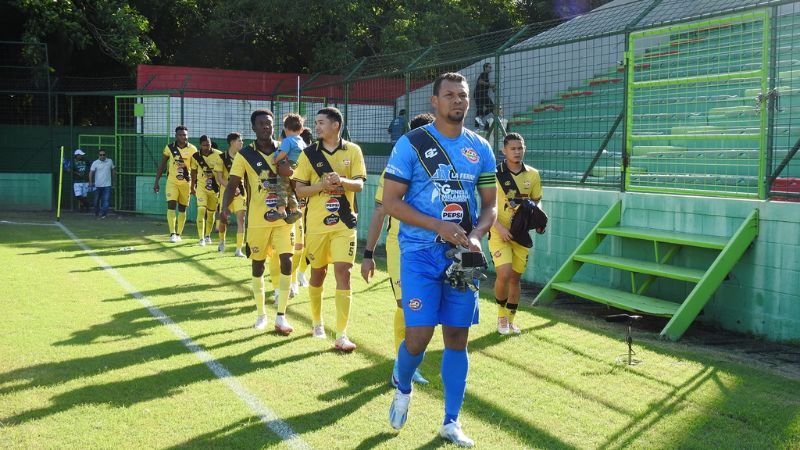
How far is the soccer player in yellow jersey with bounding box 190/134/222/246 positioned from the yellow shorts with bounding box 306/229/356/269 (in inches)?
361

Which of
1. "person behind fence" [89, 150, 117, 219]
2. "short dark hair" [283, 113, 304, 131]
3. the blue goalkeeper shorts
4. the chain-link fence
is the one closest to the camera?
the blue goalkeeper shorts

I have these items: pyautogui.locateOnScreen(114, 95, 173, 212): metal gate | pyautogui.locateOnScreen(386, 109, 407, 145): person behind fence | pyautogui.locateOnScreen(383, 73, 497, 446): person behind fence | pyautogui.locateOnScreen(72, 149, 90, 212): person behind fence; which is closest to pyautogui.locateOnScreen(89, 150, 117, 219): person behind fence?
pyautogui.locateOnScreen(114, 95, 173, 212): metal gate

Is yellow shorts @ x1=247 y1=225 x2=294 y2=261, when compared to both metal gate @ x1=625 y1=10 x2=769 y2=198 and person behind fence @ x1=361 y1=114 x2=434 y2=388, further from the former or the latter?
metal gate @ x1=625 y1=10 x2=769 y2=198

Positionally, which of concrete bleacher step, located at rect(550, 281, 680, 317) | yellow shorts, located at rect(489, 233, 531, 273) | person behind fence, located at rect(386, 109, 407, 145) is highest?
person behind fence, located at rect(386, 109, 407, 145)

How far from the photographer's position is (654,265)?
9.88 m

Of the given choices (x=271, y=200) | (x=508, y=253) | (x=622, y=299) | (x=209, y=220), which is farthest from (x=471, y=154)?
(x=209, y=220)

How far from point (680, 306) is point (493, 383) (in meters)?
3.02

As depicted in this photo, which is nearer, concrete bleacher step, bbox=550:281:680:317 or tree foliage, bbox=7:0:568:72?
concrete bleacher step, bbox=550:281:680:317

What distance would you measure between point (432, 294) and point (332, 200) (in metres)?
3.19

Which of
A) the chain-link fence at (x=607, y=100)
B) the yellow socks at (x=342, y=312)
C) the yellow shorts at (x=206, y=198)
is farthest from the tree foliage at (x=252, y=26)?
the yellow socks at (x=342, y=312)

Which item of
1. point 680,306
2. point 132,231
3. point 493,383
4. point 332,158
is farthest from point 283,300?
point 132,231

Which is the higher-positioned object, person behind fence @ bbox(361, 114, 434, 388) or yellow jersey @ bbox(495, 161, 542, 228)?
yellow jersey @ bbox(495, 161, 542, 228)

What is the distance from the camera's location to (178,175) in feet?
58.8

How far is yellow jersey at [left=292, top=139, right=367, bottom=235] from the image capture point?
815 cm
